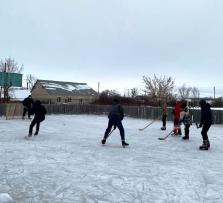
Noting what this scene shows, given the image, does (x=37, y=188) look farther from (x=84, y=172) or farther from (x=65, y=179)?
(x=84, y=172)

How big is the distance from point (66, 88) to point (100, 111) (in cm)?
3682

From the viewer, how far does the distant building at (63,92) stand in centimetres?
6662

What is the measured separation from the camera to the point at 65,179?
7.52 m

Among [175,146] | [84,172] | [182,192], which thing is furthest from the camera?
[175,146]

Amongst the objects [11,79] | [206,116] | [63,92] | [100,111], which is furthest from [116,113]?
[63,92]

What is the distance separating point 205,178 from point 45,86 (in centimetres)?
6204

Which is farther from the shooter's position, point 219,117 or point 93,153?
point 219,117

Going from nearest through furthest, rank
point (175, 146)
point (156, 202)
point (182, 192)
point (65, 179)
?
point (156, 202), point (182, 192), point (65, 179), point (175, 146)

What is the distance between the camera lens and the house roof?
67.2 meters

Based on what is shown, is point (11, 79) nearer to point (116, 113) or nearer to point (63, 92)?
point (116, 113)

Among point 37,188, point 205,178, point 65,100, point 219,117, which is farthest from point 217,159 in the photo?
point 65,100

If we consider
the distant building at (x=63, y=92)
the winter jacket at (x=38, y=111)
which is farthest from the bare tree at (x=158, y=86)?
the winter jacket at (x=38, y=111)

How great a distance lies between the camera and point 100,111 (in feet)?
107

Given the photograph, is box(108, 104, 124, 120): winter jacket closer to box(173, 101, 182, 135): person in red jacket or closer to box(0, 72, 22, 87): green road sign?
box(173, 101, 182, 135): person in red jacket
